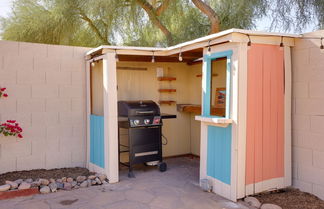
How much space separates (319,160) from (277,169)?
0.55 metres

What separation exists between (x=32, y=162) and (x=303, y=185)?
13.7 ft

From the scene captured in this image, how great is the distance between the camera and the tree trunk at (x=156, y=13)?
26.4ft

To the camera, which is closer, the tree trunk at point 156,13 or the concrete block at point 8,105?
the concrete block at point 8,105

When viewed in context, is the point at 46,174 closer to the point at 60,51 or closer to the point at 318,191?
the point at 60,51

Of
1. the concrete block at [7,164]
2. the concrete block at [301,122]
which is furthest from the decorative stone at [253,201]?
the concrete block at [7,164]

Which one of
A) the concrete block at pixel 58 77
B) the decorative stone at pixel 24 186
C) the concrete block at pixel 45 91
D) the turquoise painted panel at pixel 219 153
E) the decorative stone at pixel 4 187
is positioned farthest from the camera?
the concrete block at pixel 58 77

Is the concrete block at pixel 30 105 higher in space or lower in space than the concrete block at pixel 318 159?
higher

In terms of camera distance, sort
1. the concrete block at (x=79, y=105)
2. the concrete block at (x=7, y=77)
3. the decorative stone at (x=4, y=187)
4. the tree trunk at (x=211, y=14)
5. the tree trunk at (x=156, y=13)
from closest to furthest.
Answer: the decorative stone at (x=4, y=187) → the concrete block at (x=7, y=77) → the concrete block at (x=79, y=105) → the tree trunk at (x=211, y=14) → the tree trunk at (x=156, y=13)

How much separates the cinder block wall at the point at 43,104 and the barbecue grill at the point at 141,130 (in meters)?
Result: 0.87

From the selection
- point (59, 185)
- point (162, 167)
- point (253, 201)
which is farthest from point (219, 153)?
point (59, 185)

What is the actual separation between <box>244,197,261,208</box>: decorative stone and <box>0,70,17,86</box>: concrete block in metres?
3.93

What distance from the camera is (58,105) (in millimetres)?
5234

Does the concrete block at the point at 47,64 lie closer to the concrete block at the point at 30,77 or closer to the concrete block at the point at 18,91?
the concrete block at the point at 30,77

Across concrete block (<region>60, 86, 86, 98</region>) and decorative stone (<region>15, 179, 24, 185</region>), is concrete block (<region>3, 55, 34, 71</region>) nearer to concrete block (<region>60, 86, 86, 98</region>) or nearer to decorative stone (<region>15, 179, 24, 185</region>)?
concrete block (<region>60, 86, 86, 98</region>)
